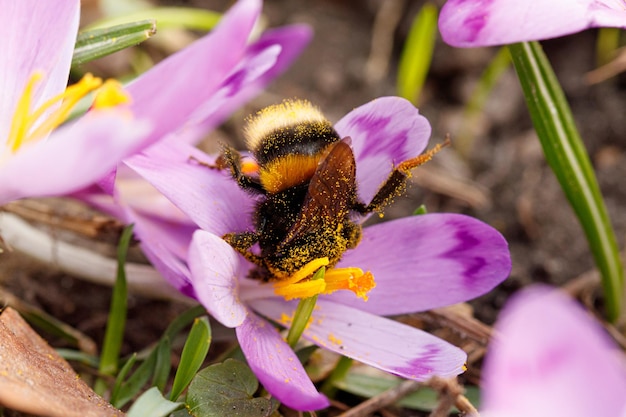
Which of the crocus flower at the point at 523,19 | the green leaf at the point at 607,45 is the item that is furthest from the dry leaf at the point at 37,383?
the green leaf at the point at 607,45

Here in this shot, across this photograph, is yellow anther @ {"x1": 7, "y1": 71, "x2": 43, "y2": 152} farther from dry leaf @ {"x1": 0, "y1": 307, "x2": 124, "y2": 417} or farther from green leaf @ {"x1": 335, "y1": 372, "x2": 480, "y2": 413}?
green leaf @ {"x1": 335, "y1": 372, "x2": 480, "y2": 413}

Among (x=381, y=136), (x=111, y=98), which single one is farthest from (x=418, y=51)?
(x=111, y=98)

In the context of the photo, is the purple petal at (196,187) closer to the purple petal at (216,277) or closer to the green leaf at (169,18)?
the purple petal at (216,277)

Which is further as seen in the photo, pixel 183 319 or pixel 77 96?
pixel 183 319

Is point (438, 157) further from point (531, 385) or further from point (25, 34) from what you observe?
point (531, 385)

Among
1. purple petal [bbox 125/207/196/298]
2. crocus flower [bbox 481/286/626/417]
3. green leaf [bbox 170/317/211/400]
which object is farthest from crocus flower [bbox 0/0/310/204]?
crocus flower [bbox 481/286/626/417]

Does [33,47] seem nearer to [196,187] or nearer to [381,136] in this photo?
[196,187]
